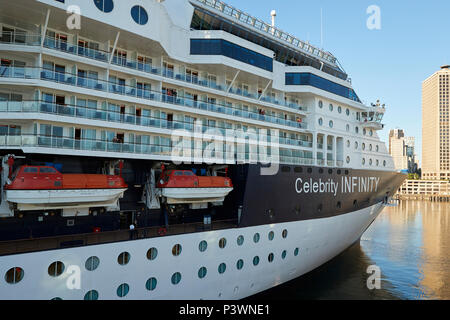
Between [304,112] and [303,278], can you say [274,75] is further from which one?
[303,278]

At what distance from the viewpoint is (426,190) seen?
13200cm

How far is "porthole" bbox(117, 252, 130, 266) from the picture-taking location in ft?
39.2

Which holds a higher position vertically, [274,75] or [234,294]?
[274,75]

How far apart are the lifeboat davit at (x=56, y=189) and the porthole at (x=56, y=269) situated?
216 cm

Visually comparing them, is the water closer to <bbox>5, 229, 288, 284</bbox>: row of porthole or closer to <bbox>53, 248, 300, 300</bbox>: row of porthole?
<bbox>53, 248, 300, 300</bbox>: row of porthole

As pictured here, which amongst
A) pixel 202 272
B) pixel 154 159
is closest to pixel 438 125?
pixel 202 272

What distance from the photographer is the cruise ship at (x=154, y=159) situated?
11.4 meters

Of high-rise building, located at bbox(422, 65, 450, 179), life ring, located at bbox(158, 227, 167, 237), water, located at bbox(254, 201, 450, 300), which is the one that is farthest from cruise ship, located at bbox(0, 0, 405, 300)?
high-rise building, located at bbox(422, 65, 450, 179)

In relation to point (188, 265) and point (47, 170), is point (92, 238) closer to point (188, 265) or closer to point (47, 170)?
point (47, 170)

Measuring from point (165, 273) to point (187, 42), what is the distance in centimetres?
1245

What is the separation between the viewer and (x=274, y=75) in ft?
69.2

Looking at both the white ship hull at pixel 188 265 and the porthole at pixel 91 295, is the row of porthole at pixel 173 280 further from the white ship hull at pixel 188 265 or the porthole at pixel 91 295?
the white ship hull at pixel 188 265
